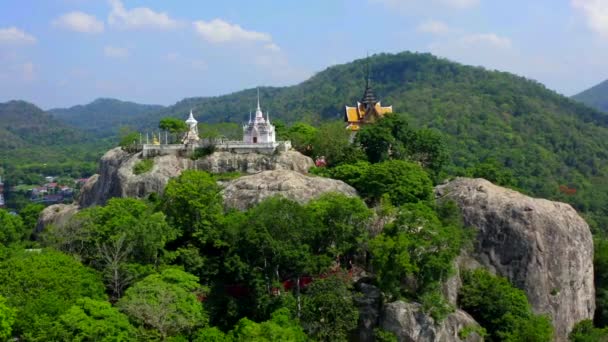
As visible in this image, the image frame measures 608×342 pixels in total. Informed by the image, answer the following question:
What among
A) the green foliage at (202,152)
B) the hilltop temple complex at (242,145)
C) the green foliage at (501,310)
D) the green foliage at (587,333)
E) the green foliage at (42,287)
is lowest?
→ the green foliage at (587,333)

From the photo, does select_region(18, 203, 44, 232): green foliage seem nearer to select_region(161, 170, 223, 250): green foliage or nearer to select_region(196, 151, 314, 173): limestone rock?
select_region(196, 151, 314, 173): limestone rock

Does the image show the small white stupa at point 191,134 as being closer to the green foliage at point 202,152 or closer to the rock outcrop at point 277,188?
the green foliage at point 202,152

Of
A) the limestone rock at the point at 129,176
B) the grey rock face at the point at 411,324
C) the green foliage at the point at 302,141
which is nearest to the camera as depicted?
the grey rock face at the point at 411,324

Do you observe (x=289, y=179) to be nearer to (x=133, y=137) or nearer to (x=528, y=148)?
(x=133, y=137)

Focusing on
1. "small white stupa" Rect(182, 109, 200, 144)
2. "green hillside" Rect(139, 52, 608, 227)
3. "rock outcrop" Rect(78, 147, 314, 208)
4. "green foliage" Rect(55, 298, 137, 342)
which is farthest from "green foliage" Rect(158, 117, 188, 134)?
"green hillside" Rect(139, 52, 608, 227)

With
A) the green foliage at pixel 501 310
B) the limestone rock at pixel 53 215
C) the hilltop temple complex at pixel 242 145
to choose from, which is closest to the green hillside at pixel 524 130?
the hilltop temple complex at pixel 242 145

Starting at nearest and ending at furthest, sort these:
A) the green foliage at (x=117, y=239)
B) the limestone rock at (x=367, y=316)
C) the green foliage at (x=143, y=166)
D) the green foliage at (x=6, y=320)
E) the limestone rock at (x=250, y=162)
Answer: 1. the green foliage at (x=6, y=320)
2. the limestone rock at (x=367, y=316)
3. the green foliage at (x=117, y=239)
4. the green foliage at (x=143, y=166)
5. the limestone rock at (x=250, y=162)

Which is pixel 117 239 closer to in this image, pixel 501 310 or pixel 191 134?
pixel 191 134

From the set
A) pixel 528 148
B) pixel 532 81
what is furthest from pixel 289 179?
pixel 532 81
